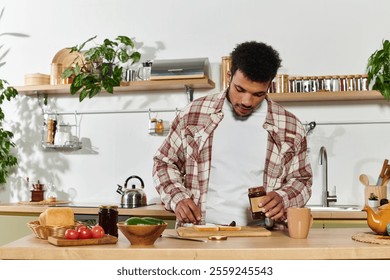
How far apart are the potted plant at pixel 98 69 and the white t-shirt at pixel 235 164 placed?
158 centimetres

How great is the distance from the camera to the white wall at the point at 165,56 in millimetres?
3885

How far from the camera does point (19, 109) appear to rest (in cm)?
439

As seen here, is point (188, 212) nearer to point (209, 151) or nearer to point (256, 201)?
point (256, 201)

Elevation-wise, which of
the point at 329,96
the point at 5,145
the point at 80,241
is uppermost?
the point at 329,96

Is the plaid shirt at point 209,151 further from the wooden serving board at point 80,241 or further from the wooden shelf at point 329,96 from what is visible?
the wooden shelf at point 329,96

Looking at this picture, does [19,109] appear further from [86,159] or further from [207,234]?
[207,234]

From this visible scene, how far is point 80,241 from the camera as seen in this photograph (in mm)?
1647

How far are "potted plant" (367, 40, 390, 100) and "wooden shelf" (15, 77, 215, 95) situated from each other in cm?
113

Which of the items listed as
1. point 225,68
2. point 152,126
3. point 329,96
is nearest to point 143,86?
point 152,126

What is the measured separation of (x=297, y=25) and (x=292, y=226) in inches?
98.0

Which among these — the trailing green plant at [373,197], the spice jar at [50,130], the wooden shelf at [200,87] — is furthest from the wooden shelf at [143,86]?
the trailing green plant at [373,197]

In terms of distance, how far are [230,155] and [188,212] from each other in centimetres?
48

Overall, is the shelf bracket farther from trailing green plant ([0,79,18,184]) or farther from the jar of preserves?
trailing green plant ([0,79,18,184])

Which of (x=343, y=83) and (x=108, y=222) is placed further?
(x=343, y=83)
